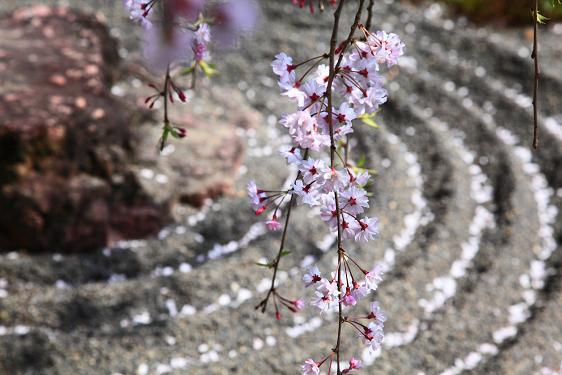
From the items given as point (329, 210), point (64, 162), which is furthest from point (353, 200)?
point (64, 162)

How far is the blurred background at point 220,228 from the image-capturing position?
3.74 meters

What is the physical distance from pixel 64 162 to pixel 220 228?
893mm

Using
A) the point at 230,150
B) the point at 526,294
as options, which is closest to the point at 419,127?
the point at 230,150

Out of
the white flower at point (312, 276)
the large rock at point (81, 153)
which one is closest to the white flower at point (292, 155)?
the white flower at point (312, 276)

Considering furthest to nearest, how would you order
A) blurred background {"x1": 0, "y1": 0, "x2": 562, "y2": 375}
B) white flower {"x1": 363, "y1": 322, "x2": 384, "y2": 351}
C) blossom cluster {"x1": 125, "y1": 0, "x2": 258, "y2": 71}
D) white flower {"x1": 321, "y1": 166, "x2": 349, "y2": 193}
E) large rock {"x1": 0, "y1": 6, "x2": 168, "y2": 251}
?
large rock {"x1": 0, "y1": 6, "x2": 168, "y2": 251}
blurred background {"x1": 0, "y1": 0, "x2": 562, "y2": 375}
white flower {"x1": 363, "y1": 322, "x2": 384, "y2": 351}
white flower {"x1": 321, "y1": 166, "x2": 349, "y2": 193}
blossom cluster {"x1": 125, "y1": 0, "x2": 258, "y2": 71}

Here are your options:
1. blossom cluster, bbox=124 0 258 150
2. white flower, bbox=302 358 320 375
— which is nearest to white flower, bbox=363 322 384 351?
white flower, bbox=302 358 320 375

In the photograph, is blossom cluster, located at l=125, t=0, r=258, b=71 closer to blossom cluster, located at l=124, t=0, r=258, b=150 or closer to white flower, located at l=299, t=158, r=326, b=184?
blossom cluster, located at l=124, t=0, r=258, b=150

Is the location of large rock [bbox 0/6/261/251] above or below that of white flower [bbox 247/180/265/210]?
below

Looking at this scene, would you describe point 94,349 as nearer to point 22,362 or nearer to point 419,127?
point 22,362

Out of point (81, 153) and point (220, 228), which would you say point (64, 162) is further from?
point (220, 228)

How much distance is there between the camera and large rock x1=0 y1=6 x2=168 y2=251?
14.0 feet

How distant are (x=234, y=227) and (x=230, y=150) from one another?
626mm

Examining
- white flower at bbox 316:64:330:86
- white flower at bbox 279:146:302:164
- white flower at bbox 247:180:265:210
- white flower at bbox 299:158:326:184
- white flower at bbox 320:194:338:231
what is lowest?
white flower at bbox 247:180:265:210

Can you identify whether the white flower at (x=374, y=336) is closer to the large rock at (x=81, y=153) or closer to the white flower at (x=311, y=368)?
the white flower at (x=311, y=368)
